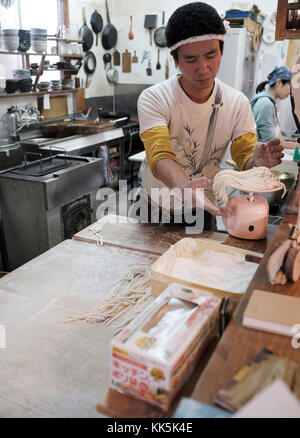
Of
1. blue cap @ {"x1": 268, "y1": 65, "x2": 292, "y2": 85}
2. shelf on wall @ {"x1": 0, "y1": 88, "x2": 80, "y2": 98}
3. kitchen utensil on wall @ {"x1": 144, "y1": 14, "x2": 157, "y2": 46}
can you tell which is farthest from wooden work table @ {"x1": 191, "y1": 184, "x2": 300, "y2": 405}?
kitchen utensil on wall @ {"x1": 144, "y1": 14, "x2": 157, "y2": 46}

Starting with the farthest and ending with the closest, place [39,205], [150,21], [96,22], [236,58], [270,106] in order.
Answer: [150,21] → [96,22] → [236,58] → [270,106] → [39,205]

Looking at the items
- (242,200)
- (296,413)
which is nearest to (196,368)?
(296,413)

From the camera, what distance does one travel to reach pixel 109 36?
6711 mm

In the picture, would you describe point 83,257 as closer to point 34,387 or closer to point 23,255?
point 34,387

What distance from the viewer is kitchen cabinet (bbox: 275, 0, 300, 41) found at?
138cm

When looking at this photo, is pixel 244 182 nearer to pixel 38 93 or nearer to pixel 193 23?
pixel 193 23

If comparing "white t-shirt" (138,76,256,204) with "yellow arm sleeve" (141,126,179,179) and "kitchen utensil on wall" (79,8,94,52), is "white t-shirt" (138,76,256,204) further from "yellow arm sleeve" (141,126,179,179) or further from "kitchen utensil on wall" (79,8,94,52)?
"kitchen utensil on wall" (79,8,94,52)

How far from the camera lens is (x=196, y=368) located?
0.97 metres

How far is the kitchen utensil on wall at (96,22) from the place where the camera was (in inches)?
246

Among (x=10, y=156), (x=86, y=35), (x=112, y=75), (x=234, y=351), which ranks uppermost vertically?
(x=86, y=35)

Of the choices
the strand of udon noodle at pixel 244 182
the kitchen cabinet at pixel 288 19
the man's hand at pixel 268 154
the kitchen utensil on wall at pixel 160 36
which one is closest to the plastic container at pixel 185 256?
the strand of udon noodle at pixel 244 182

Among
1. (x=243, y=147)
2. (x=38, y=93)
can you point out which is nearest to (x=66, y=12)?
(x=38, y=93)

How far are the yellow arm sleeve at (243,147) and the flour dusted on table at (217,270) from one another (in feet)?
2.40

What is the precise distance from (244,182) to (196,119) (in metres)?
0.51
